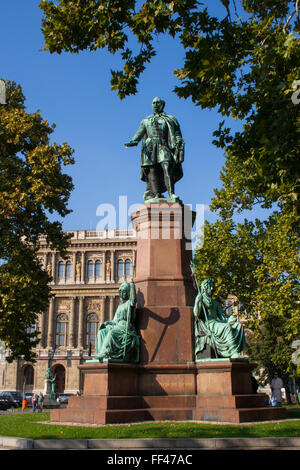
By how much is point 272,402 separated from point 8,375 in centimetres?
5225

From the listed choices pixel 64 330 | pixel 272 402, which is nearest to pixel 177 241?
pixel 272 402

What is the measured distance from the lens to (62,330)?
2493 inches

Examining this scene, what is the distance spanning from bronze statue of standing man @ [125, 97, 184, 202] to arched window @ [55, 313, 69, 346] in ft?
176

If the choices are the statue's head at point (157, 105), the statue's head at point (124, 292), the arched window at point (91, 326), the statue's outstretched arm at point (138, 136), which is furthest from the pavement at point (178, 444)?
the arched window at point (91, 326)

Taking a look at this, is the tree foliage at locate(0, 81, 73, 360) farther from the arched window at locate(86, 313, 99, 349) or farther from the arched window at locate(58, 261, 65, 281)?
the arched window at locate(58, 261, 65, 281)

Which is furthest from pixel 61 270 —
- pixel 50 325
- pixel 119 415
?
pixel 119 415

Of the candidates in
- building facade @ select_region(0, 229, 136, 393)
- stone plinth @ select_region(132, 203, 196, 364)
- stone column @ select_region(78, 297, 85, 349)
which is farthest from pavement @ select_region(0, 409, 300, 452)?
stone column @ select_region(78, 297, 85, 349)

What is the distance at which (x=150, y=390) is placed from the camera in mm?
9805

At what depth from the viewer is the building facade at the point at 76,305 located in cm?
6094

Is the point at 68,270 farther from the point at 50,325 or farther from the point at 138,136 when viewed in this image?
the point at 138,136

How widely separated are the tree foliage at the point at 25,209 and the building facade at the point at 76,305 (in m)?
43.8

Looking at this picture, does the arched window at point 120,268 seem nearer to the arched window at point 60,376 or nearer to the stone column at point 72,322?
the stone column at point 72,322

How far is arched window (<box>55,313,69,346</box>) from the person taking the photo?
62688 mm
